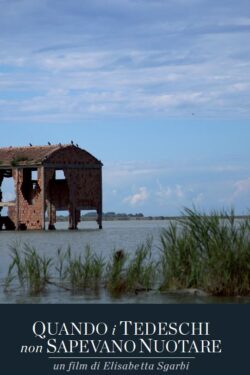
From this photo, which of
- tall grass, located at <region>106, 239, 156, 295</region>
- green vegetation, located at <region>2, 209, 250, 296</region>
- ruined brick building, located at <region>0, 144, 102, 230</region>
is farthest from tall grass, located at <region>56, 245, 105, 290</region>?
ruined brick building, located at <region>0, 144, 102, 230</region>

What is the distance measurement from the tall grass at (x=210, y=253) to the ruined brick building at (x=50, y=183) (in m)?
50.2

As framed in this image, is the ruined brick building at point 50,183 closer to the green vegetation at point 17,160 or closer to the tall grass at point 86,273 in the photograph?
the green vegetation at point 17,160

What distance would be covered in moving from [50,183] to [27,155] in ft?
11.1

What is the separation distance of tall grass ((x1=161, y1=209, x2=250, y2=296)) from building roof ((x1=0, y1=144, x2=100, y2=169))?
50.3 m

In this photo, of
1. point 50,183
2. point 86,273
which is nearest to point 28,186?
point 50,183

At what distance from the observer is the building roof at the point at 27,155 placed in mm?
72688

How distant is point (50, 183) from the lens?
76.6m

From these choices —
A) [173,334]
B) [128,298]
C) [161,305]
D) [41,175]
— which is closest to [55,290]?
[128,298]

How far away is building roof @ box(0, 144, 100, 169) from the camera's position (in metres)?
72.7

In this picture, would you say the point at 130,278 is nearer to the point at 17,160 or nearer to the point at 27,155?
the point at 17,160

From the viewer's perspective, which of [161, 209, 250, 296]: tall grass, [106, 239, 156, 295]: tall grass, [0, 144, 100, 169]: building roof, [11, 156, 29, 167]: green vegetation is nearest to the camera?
[161, 209, 250, 296]: tall grass

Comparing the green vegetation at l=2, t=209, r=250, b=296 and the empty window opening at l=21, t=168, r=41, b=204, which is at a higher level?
the empty window opening at l=21, t=168, r=41, b=204

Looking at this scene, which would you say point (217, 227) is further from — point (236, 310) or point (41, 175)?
point (41, 175)

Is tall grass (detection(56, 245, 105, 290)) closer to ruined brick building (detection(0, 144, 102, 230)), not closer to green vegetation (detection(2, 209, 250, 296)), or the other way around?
green vegetation (detection(2, 209, 250, 296))
